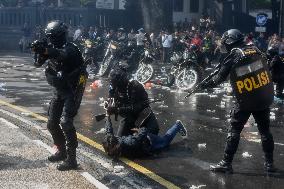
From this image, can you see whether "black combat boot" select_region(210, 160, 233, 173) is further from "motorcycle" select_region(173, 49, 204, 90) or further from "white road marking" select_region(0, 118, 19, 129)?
"motorcycle" select_region(173, 49, 204, 90)

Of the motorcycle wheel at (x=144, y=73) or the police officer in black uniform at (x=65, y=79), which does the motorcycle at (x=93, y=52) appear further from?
the police officer in black uniform at (x=65, y=79)

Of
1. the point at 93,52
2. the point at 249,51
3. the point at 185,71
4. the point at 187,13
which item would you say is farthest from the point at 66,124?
the point at 187,13

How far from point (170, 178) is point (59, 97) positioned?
6.19ft

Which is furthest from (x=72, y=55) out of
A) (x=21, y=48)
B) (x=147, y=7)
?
(x=21, y=48)

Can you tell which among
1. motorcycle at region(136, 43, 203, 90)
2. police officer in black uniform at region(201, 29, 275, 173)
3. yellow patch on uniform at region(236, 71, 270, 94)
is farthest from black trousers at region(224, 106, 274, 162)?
motorcycle at region(136, 43, 203, 90)

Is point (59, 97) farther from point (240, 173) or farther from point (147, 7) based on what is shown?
point (147, 7)

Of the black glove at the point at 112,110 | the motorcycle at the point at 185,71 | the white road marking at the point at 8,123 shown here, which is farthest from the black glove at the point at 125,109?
the motorcycle at the point at 185,71

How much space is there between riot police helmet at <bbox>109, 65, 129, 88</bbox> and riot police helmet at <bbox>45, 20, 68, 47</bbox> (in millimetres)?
1165

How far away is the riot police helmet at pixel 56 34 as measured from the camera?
285 inches

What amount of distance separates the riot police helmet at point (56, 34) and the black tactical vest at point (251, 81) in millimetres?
2302

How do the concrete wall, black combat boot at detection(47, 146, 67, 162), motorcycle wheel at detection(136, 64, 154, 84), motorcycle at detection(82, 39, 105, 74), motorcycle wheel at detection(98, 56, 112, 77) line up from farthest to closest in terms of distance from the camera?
1. the concrete wall
2. motorcycle at detection(82, 39, 105, 74)
3. motorcycle wheel at detection(98, 56, 112, 77)
4. motorcycle wheel at detection(136, 64, 154, 84)
5. black combat boot at detection(47, 146, 67, 162)

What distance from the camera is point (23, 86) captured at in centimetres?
1766

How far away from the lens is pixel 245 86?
708cm

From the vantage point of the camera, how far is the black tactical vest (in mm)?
7062
